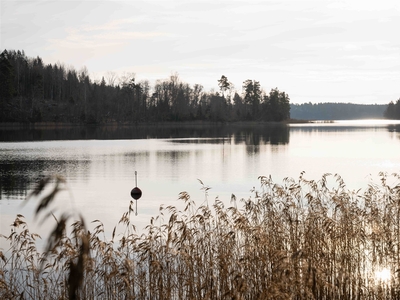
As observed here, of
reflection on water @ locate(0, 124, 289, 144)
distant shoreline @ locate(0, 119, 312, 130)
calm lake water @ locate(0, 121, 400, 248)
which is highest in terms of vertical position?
distant shoreline @ locate(0, 119, 312, 130)

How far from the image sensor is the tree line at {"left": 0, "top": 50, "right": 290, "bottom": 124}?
12356cm

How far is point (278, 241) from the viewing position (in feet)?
35.1

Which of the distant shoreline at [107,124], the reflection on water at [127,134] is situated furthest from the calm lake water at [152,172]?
the distant shoreline at [107,124]

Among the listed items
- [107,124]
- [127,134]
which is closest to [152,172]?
[127,134]

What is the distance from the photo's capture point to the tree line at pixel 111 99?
124m

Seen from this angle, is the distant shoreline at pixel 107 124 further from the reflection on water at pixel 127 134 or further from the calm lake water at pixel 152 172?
the calm lake water at pixel 152 172

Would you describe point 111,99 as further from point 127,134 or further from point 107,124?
point 127,134

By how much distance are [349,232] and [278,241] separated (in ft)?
5.83

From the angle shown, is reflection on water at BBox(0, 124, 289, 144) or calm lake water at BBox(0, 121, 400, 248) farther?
reflection on water at BBox(0, 124, 289, 144)

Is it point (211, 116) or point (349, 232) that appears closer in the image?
point (349, 232)

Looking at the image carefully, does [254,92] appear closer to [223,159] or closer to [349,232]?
[223,159]

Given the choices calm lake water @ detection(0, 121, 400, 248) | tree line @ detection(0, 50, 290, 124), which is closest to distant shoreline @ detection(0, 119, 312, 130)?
tree line @ detection(0, 50, 290, 124)

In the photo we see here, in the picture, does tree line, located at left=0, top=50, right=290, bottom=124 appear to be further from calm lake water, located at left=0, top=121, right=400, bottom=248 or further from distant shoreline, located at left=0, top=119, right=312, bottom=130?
calm lake water, located at left=0, top=121, right=400, bottom=248

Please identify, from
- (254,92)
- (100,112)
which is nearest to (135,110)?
(100,112)
